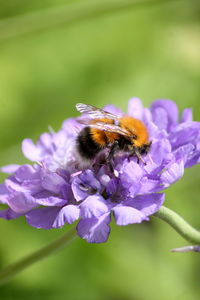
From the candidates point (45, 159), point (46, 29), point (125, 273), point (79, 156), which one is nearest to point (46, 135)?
point (45, 159)

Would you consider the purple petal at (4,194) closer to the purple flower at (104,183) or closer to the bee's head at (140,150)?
the purple flower at (104,183)

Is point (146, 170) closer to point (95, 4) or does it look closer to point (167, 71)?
point (95, 4)

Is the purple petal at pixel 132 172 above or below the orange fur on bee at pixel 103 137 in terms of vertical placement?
below

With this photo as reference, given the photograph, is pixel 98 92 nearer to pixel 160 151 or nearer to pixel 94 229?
pixel 160 151

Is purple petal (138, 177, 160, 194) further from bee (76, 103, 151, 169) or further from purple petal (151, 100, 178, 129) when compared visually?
purple petal (151, 100, 178, 129)

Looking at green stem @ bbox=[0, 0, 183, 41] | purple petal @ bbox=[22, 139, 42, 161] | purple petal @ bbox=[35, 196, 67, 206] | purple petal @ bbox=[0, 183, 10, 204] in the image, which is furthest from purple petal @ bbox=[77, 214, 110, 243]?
green stem @ bbox=[0, 0, 183, 41]

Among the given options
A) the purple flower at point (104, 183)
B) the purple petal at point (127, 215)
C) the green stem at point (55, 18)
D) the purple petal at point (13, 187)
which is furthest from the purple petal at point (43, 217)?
the green stem at point (55, 18)
